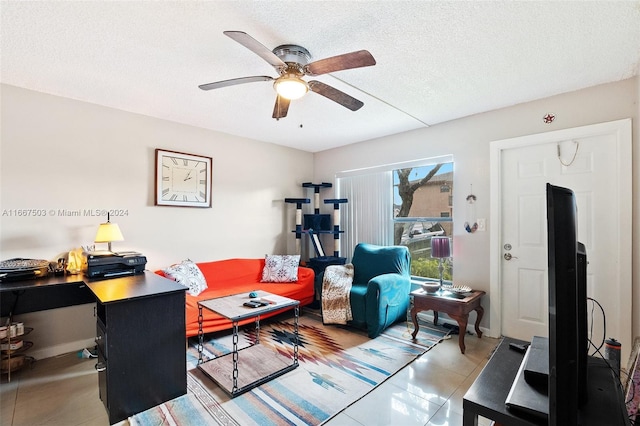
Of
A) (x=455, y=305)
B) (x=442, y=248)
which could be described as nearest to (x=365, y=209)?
(x=442, y=248)

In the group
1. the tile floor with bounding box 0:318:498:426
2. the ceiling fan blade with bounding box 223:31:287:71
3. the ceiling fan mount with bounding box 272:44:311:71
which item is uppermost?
the ceiling fan mount with bounding box 272:44:311:71

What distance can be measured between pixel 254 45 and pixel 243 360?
2401 millimetres

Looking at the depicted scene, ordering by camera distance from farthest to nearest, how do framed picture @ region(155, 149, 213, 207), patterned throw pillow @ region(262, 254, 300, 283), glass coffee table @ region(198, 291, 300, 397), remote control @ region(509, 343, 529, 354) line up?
patterned throw pillow @ region(262, 254, 300, 283) → framed picture @ region(155, 149, 213, 207) → glass coffee table @ region(198, 291, 300, 397) → remote control @ region(509, 343, 529, 354)

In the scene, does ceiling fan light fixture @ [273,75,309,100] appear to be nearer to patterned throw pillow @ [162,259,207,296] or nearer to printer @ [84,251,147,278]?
printer @ [84,251,147,278]

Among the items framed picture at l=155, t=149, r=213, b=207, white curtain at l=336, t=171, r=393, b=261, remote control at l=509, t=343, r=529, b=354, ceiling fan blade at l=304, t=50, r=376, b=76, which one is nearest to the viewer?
remote control at l=509, t=343, r=529, b=354

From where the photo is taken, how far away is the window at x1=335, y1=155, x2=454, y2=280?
3650 mm

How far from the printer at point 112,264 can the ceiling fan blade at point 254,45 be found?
212 centimetres

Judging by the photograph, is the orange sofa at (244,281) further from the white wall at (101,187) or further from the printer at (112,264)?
the printer at (112,264)

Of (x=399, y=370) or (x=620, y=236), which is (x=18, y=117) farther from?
(x=620, y=236)

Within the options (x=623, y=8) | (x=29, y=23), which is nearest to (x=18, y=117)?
Result: (x=29, y=23)

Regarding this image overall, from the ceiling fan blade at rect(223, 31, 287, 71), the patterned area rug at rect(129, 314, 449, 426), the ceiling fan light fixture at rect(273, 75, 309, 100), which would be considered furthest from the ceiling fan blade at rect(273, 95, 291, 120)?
the patterned area rug at rect(129, 314, 449, 426)

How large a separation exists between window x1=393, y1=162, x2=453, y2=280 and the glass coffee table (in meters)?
2.07

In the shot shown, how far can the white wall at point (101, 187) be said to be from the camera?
262cm

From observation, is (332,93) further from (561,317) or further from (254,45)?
(561,317)
